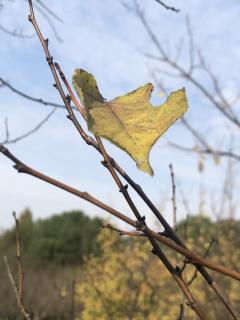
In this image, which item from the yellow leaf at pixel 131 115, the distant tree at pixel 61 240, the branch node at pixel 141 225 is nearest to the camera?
the yellow leaf at pixel 131 115

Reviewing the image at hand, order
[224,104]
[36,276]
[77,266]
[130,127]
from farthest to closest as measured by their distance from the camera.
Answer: [77,266]
[36,276]
[224,104]
[130,127]

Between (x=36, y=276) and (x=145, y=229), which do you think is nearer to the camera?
(x=145, y=229)

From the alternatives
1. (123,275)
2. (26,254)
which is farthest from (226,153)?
(26,254)

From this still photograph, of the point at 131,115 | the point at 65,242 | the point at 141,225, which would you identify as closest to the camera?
the point at 131,115

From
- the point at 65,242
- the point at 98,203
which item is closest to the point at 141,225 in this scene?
the point at 98,203

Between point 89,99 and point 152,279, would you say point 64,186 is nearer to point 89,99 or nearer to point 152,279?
point 89,99

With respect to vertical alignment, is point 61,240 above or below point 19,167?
above

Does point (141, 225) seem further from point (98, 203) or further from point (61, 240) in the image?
point (61, 240)

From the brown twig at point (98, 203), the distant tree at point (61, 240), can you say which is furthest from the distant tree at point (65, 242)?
the brown twig at point (98, 203)

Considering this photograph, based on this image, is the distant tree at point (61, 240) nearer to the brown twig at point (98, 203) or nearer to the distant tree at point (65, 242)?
the distant tree at point (65, 242)
